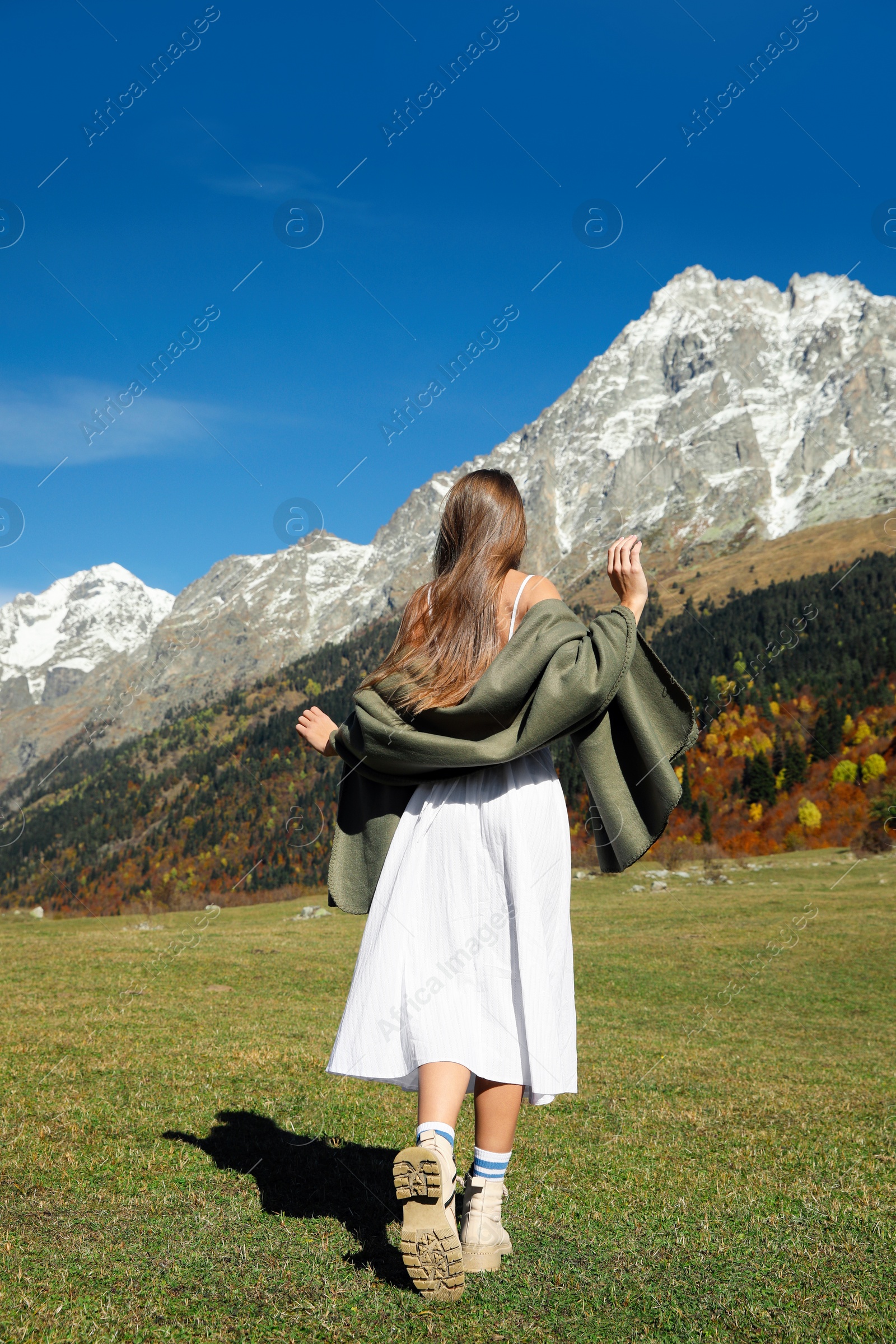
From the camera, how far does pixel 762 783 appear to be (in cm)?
10900

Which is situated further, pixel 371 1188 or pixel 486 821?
pixel 371 1188

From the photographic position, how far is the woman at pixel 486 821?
12.0 feet

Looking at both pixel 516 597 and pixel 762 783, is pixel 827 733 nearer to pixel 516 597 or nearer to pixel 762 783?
pixel 762 783

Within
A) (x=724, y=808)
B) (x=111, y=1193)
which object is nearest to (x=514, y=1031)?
(x=111, y=1193)

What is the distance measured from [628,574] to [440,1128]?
95.1 inches

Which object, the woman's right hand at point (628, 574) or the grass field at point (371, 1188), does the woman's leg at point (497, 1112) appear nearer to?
the grass field at point (371, 1188)

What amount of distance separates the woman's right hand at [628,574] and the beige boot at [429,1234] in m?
2.34

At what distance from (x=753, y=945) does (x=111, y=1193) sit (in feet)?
70.3

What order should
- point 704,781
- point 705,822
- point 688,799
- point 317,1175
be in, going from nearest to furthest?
point 317,1175
point 705,822
point 688,799
point 704,781

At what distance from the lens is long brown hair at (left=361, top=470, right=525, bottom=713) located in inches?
153

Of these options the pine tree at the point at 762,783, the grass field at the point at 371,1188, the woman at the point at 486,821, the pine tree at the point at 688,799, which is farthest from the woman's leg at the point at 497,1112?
the pine tree at the point at 762,783

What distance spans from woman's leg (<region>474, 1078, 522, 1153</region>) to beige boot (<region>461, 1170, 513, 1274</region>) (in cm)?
14

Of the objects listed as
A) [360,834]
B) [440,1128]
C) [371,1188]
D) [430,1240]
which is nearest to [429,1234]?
[430,1240]

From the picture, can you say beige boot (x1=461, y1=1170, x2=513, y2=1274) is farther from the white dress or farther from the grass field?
the white dress
